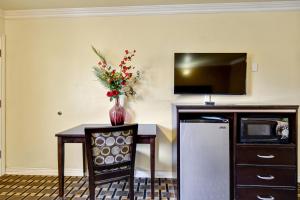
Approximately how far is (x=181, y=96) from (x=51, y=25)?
6.86ft

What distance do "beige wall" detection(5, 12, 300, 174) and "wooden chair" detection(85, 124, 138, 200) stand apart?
3.00ft

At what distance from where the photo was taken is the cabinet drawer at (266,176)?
217 centimetres

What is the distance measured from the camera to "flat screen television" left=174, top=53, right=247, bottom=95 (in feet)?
9.04

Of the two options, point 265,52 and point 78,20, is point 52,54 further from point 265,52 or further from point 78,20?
point 265,52

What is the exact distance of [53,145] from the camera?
3.09m

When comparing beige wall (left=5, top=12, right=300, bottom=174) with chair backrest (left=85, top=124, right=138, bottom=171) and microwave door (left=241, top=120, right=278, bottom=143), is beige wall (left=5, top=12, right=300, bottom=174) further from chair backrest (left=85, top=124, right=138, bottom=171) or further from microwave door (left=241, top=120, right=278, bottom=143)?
chair backrest (left=85, top=124, right=138, bottom=171)

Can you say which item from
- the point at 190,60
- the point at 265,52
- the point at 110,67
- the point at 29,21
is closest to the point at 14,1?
the point at 29,21

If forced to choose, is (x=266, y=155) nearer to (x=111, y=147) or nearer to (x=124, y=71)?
(x=111, y=147)

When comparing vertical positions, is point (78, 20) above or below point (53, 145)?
above

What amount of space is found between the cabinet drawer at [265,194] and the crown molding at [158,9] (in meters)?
2.20

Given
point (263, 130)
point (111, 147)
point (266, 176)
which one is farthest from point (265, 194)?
point (111, 147)

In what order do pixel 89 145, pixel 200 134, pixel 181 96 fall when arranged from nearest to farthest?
pixel 89 145 → pixel 200 134 → pixel 181 96

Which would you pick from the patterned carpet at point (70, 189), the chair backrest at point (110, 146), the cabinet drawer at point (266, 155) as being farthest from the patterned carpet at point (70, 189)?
the cabinet drawer at point (266, 155)

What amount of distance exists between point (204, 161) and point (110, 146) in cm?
99
